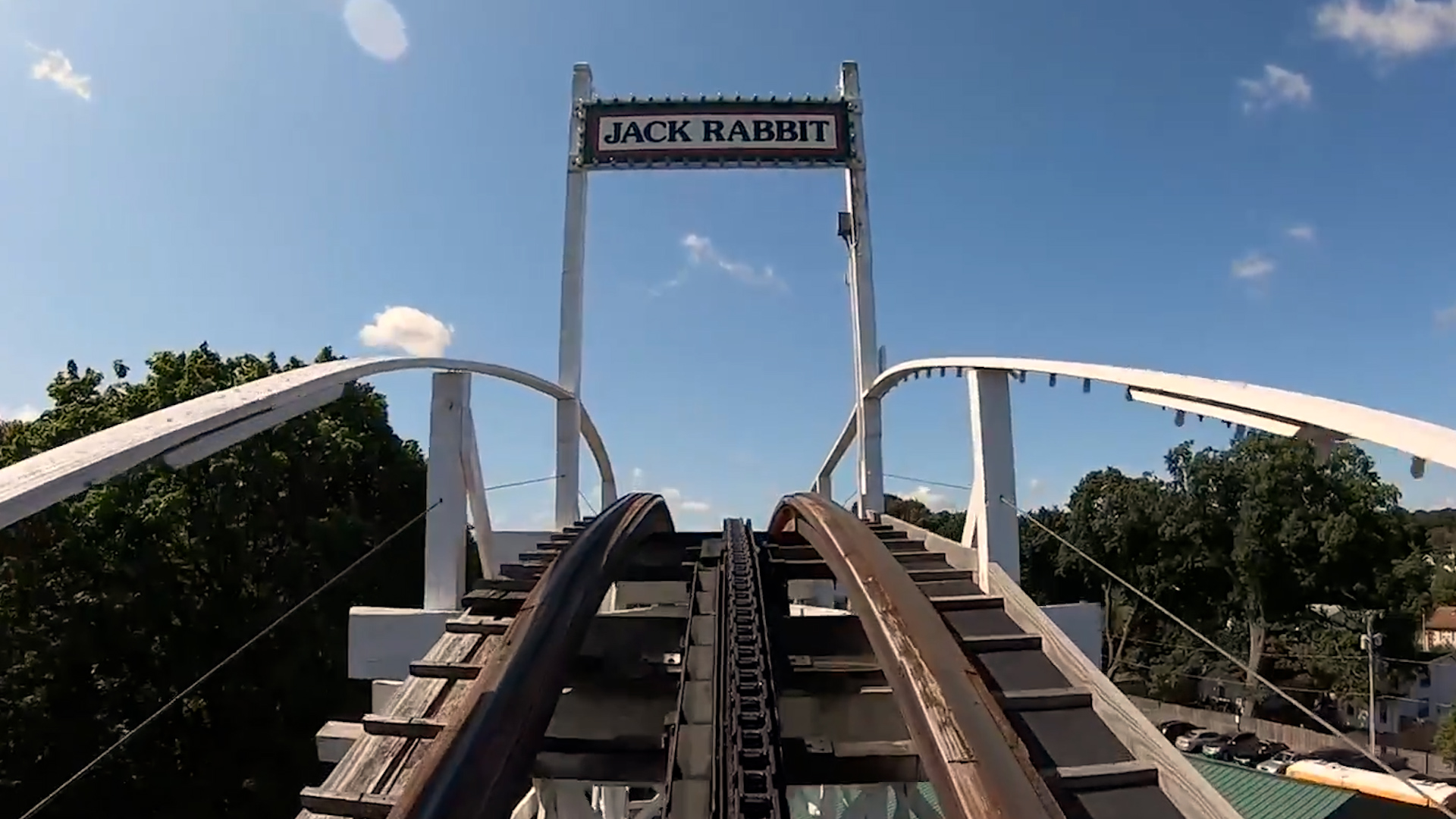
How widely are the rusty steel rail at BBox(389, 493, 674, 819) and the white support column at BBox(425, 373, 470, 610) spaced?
26.2 inches

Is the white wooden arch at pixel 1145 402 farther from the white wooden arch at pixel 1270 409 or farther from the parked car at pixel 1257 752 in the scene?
the parked car at pixel 1257 752

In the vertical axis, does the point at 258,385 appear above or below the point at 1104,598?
above

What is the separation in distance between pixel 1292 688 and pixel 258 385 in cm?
4493

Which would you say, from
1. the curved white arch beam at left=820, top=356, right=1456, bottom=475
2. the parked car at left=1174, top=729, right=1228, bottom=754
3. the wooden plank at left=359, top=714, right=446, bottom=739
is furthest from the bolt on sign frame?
the parked car at left=1174, top=729, right=1228, bottom=754

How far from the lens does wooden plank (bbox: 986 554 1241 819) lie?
353 cm

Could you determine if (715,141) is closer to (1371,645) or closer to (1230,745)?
(1371,645)

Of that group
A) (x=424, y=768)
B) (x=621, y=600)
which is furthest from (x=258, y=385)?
(x=621, y=600)

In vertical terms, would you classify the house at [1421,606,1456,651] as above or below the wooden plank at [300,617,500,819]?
below

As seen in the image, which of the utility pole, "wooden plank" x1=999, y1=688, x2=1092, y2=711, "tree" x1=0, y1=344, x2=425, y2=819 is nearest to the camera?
"wooden plank" x1=999, y1=688, x2=1092, y2=711

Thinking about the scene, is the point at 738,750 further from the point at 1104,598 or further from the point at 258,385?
the point at 1104,598

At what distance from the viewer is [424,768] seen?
3.52m

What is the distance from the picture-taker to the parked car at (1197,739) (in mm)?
34009

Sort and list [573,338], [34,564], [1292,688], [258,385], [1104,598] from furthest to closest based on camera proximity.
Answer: [1104,598] → [1292,688] → [34,564] → [573,338] → [258,385]

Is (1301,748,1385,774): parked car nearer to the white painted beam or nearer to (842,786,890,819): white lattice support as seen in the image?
(842,786,890,819): white lattice support
